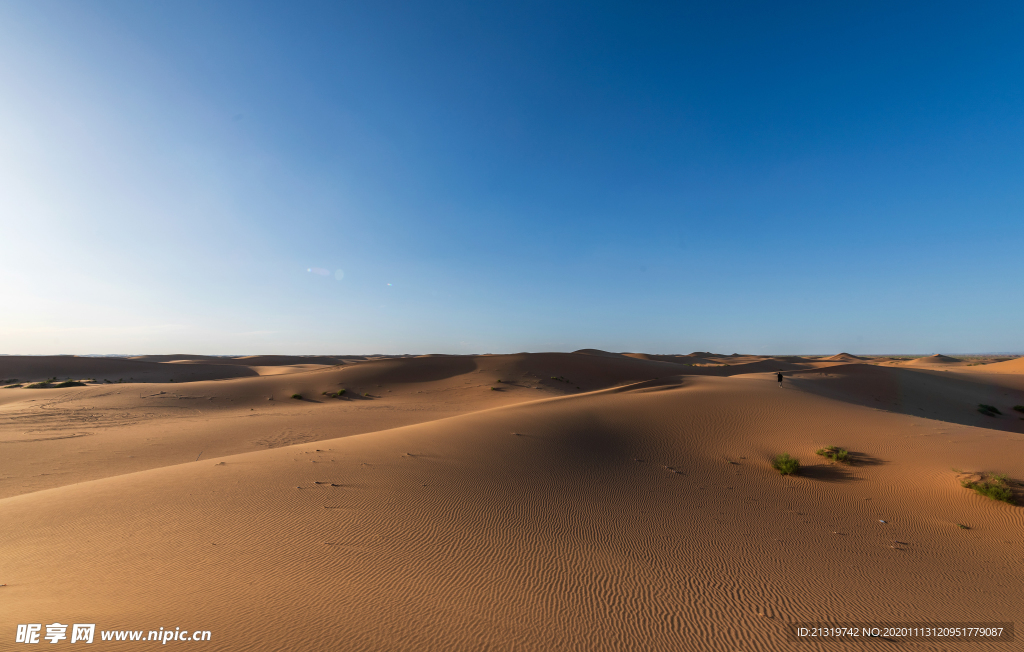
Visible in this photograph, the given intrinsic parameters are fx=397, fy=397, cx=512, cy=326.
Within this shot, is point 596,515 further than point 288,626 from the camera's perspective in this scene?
Yes

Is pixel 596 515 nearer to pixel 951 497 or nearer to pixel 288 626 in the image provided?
pixel 288 626

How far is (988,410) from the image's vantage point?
18.2m

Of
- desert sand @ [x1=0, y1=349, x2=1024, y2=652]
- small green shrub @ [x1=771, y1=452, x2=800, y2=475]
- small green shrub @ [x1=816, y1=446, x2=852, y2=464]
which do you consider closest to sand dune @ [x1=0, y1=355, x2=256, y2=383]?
desert sand @ [x1=0, y1=349, x2=1024, y2=652]

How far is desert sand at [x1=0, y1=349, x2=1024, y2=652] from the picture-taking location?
364 cm

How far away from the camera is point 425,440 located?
32.9 ft

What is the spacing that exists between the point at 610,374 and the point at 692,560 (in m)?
27.4

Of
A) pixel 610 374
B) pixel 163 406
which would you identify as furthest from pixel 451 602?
pixel 610 374

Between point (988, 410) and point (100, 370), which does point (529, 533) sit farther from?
point (100, 370)

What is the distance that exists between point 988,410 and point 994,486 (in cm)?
1823

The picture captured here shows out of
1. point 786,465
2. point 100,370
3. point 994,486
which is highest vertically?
point 100,370

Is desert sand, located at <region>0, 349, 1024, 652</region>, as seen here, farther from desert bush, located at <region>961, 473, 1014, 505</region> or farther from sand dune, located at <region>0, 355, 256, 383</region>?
sand dune, located at <region>0, 355, 256, 383</region>

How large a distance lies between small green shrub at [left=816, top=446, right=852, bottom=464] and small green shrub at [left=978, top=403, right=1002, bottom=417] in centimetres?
1625

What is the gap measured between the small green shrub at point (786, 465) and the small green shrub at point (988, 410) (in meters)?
18.1

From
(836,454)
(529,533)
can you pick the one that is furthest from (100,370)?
(836,454)
